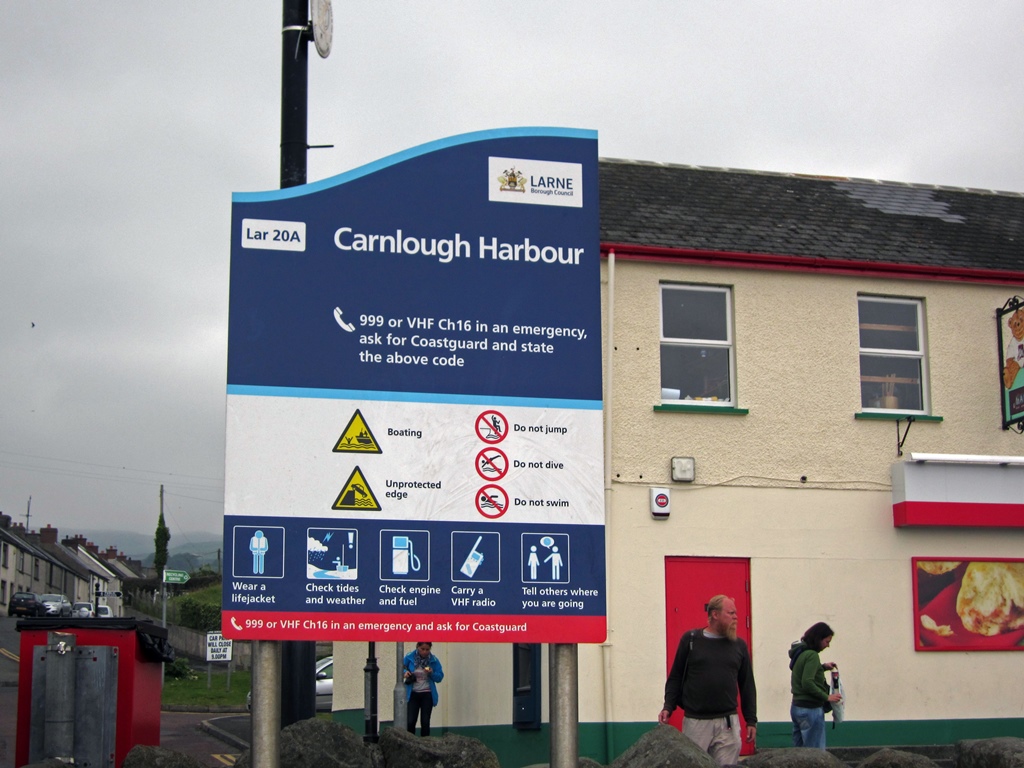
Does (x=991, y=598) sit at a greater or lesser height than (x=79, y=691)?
greater

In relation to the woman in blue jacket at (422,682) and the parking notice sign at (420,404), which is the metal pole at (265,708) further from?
the woman in blue jacket at (422,682)

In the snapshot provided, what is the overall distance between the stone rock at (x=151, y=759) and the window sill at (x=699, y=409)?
8416 millimetres

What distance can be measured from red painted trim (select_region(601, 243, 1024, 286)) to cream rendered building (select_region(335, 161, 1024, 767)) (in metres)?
0.03

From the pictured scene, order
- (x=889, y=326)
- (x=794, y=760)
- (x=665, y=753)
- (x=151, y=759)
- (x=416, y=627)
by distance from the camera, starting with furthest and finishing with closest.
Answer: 1. (x=889, y=326)
2. (x=794, y=760)
3. (x=151, y=759)
4. (x=665, y=753)
5. (x=416, y=627)

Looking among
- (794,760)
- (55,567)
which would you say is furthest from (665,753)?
(55,567)

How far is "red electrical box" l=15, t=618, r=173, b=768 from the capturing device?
8.47 meters

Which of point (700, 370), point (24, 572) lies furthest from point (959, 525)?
point (24, 572)

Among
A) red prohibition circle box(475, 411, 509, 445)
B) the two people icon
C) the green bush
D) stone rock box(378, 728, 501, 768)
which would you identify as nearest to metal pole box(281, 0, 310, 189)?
red prohibition circle box(475, 411, 509, 445)

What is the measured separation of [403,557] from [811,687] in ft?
22.4

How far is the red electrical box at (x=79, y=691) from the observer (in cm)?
847

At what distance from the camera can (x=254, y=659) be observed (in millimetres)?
→ 5730

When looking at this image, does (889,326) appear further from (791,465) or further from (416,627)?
(416,627)

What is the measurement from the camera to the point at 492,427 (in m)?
6.11

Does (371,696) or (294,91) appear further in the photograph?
(371,696)
